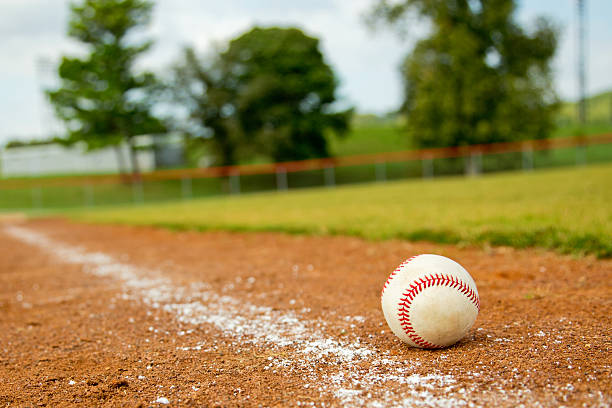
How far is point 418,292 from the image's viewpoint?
2.35m

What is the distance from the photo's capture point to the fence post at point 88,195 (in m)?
22.8

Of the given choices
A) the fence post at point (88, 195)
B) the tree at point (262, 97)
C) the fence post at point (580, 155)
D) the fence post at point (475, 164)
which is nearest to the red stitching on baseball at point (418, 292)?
the fence post at point (475, 164)

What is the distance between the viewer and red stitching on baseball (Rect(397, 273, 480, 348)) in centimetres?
233

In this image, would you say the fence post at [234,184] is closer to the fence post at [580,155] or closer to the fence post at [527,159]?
the fence post at [527,159]

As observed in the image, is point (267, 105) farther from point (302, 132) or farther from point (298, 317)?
point (298, 317)

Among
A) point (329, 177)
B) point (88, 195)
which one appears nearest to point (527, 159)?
point (329, 177)

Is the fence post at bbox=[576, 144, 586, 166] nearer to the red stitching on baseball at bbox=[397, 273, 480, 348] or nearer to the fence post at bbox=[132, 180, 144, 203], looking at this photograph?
the fence post at bbox=[132, 180, 144, 203]

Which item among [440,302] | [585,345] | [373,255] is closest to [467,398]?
[440,302]

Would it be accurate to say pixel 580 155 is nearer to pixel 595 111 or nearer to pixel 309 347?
pixel 309 347

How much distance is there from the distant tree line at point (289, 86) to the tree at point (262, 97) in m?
0.06

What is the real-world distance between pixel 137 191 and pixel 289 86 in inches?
387

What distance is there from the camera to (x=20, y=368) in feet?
8.13

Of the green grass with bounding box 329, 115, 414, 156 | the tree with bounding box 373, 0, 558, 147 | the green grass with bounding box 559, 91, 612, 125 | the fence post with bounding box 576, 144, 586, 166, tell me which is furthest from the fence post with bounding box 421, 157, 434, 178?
the green grass with bounding box 559, 91, 612, 125

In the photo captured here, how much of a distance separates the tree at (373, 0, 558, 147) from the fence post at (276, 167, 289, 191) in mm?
6753
